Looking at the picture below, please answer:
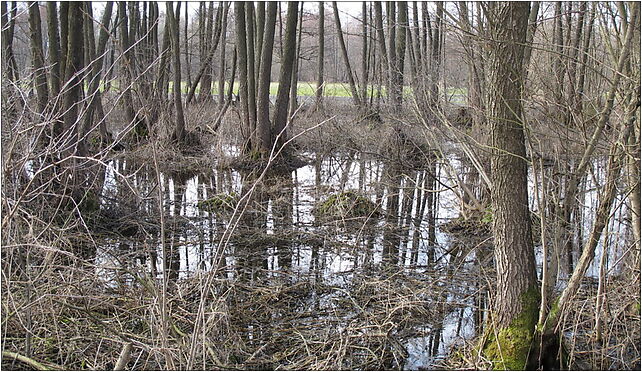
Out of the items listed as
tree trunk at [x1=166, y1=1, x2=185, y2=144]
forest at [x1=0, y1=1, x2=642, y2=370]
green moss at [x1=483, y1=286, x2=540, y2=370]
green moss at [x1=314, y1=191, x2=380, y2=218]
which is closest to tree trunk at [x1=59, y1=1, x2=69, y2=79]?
forest at [x1=0, y1=1, x2=642, y2=370]

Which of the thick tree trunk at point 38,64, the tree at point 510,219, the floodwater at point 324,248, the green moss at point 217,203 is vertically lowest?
the floodwater at point 324,248

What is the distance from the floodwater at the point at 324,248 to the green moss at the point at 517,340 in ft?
1.73

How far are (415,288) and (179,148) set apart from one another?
36.5 ft

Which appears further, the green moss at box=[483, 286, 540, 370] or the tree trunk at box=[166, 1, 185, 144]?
the tree trunk at box=[166, 1, 185, 144]

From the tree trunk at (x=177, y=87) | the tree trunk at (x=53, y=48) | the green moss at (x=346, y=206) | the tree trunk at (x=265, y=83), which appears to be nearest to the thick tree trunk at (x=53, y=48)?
the tree trunk at (x=53, y=48)

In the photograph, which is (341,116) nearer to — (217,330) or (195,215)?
(195,215)

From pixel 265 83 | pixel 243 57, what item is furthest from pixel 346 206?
pixel 243 57

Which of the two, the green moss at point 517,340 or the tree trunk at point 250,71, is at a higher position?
the tree trunk at point 250,71

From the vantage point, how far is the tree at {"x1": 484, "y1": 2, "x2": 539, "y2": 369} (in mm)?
4598

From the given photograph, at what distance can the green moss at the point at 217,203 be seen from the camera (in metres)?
10.3

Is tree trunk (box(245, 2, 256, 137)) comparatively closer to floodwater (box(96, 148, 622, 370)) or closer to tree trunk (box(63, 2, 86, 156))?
floodwater (box(96, 148, 622, 370))

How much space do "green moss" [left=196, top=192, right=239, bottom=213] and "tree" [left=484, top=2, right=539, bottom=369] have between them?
613 cm

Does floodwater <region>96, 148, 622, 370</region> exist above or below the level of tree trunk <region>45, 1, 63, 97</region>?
below

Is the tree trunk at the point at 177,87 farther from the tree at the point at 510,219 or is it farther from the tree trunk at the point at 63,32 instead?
the tree at the point at 510,219
